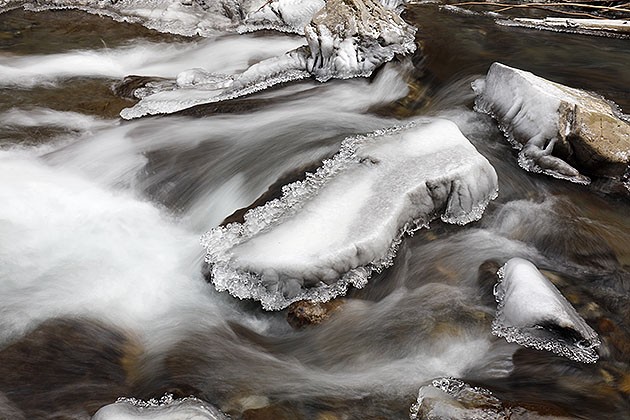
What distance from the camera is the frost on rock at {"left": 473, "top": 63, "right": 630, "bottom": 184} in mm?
4391

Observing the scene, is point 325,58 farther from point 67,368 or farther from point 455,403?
point 455,403

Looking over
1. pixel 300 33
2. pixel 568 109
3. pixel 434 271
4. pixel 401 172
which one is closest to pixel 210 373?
pixel 434 271

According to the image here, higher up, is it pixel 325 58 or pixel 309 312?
pixel 325 58

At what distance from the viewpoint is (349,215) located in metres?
3.65

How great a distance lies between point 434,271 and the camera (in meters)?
3.71

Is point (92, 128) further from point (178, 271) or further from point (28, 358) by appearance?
point (28, 358)

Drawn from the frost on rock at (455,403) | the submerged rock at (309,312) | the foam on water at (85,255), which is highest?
the frost on rock at (455,403)

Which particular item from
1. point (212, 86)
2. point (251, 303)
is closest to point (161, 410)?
point (251, 303)

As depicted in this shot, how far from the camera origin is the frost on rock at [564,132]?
439 cm

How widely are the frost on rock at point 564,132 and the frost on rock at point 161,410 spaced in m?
3.26

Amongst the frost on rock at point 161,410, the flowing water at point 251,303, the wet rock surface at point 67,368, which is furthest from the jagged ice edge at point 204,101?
the frost on rock at point 161,410

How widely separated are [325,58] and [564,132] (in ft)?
9.05

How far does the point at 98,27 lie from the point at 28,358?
659 centimetres

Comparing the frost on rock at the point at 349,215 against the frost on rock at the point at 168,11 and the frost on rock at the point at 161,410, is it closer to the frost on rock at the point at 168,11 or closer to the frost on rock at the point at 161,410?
the frost on rock at the point at 161,410
